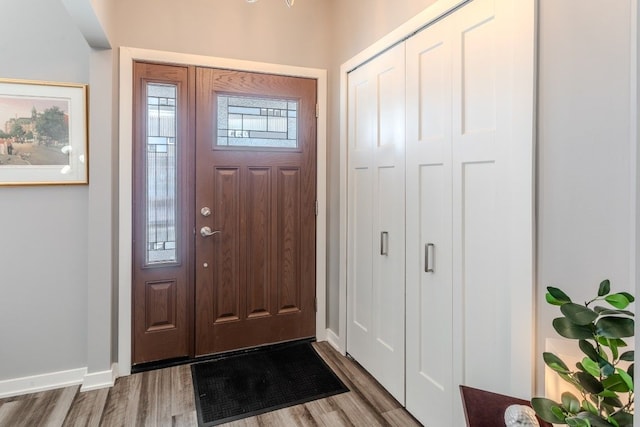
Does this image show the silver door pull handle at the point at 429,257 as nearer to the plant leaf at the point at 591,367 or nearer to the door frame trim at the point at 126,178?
the plant leaf at the point at 591,367

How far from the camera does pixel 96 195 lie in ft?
7.33

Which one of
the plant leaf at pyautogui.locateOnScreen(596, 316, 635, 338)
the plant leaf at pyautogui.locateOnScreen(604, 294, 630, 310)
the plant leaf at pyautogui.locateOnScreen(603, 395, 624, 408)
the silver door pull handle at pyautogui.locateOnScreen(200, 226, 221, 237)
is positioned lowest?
the plant leaf at pyautogui.locateOnScreen(603, 395, 624, 408)

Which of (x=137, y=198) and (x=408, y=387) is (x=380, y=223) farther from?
(x=137, y=198)

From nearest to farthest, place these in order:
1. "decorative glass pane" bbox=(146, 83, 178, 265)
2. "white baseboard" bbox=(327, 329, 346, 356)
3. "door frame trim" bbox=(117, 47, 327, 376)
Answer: "door frame trim" bbox=(117, 47, 327, 376)
"decorative glass pane" bbox=(146, 83, 178, 265)
"white baseboard" bbox=(327, 329, 346, 356)

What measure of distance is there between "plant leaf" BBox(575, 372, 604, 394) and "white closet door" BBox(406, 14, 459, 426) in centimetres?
76

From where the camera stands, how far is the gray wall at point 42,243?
2139 mm

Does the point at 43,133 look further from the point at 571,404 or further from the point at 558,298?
the point at 571,404

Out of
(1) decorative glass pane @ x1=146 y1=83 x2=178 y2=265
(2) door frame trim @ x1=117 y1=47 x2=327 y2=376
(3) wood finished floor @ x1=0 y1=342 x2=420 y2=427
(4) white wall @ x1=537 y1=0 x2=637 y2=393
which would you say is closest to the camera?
(4) white wall @ x1=537 y1=0 x2=637 y2=393

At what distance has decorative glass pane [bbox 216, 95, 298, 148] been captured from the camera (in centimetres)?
258

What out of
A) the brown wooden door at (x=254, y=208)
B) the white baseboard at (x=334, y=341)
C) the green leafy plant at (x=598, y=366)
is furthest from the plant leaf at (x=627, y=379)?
the brown wooden door at (x=254, y=208)

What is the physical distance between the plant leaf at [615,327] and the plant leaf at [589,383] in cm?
14

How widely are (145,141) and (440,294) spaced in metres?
2.04

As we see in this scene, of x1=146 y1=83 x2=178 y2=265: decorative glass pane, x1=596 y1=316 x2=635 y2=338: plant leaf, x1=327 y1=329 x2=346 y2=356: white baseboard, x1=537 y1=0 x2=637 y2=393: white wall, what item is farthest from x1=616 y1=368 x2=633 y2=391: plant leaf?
x1=146 y1=83 x2=178 y2=265: decorative glass pane

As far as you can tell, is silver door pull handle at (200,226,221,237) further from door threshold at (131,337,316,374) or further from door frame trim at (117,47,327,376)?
door threshold at (131,337,316,374)
